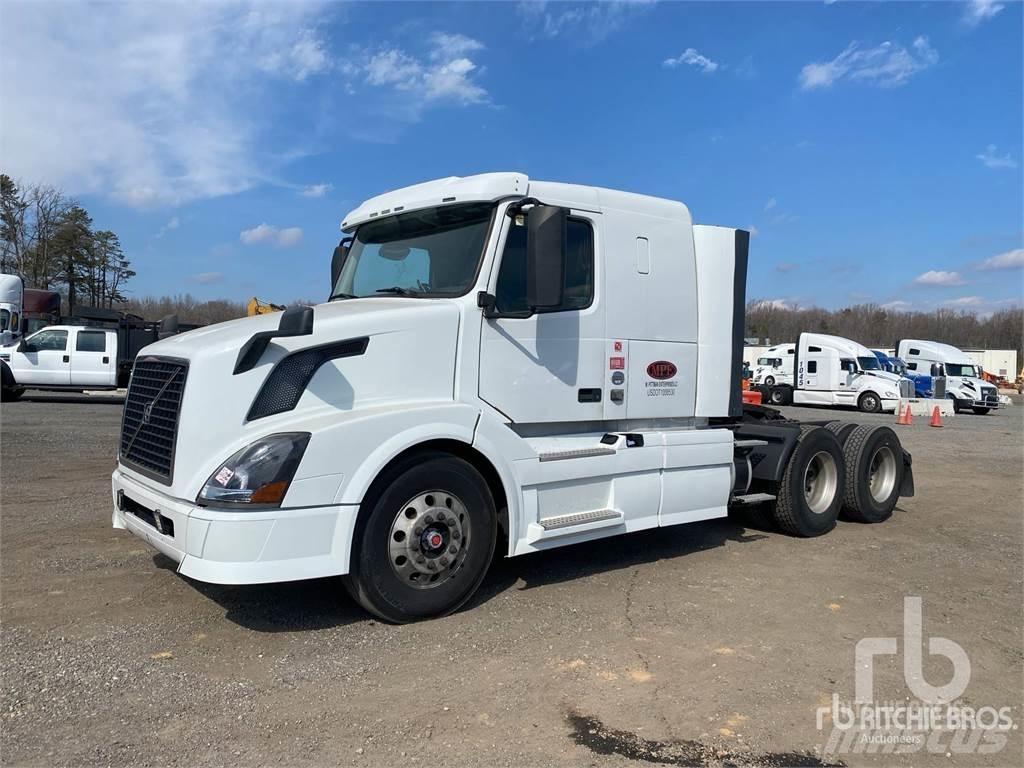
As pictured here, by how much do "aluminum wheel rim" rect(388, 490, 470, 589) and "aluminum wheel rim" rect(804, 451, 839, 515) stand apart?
4276 millimetres

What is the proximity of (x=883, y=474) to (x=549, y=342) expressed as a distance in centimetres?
498

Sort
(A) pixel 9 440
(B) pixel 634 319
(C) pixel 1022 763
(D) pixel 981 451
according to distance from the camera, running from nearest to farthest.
Result: 1. (C) pixel 1022 763
2. (B) pixel 634 319
3. (A) pixel 9 440
4. (D) pixel 981 451

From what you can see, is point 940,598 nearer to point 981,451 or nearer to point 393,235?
point 393,235

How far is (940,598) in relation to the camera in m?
5.59

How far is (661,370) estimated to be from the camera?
623 centimetres

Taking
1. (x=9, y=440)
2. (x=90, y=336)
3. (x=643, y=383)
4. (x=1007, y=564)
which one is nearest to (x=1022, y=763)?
(x=643, y=383)

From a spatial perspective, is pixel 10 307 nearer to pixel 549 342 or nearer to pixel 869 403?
pixel 549 342

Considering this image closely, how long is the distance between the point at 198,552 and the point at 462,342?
78.9 inches

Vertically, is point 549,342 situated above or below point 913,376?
above

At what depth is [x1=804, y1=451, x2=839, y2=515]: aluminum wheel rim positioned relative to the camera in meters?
7.65

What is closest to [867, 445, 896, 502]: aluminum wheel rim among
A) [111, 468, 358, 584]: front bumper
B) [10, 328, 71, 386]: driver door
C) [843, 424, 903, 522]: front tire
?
[843, 424, 903, 522]: front tire

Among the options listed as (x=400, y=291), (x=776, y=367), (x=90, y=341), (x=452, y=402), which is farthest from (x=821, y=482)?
(x=776, y=367)

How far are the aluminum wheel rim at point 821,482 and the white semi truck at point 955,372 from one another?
29.1 m

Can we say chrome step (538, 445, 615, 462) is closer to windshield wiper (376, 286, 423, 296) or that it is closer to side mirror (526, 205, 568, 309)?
side mirror (526, 205, 568, 309)
